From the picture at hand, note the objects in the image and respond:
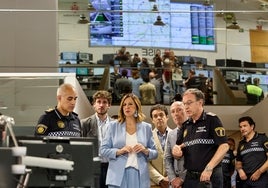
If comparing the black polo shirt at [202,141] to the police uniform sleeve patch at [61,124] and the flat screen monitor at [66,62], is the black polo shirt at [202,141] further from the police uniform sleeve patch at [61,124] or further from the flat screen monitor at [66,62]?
the flat screen monitor at [66,62]

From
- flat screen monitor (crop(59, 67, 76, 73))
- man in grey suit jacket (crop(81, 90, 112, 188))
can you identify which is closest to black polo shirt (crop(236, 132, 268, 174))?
man in grey suit jacket (crop(81, 90, 112, 188))

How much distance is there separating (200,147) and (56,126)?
1.14 m

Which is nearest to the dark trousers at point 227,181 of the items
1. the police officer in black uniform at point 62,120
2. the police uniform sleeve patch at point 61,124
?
the police officer in black uniform at point 62,120

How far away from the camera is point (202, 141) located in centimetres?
457

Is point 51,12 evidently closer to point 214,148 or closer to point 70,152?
point 214,148

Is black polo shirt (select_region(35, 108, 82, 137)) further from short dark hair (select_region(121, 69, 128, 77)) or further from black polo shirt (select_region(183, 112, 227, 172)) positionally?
short dark hair (select_region(121, 69, 128, 77))

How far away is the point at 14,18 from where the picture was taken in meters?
8.92

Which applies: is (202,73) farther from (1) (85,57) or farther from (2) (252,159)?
(2) (252,159)

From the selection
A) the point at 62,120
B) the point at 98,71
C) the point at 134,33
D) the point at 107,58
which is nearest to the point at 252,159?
the point at 62,120

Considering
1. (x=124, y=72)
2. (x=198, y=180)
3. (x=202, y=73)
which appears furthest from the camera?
(x=202, y=73)

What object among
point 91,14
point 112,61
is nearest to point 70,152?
point 91,14

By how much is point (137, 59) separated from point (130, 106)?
644cm

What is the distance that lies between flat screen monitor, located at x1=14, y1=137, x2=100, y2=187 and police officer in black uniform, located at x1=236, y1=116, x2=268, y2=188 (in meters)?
4.25

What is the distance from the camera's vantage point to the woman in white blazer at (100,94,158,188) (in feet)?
15.3
